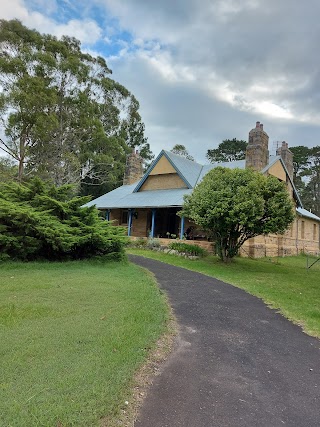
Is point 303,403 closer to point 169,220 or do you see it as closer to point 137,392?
point 137,392

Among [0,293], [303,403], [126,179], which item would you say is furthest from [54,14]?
[126,179]

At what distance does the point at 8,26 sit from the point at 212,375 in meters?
24.8

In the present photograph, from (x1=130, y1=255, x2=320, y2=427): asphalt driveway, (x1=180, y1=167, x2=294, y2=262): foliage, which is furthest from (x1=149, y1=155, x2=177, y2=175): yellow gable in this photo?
(x1=130, y1=255, x2=320, y2=427): asphalt driveway

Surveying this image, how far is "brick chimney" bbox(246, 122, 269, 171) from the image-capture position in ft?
61.2

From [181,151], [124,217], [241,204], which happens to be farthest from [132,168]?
[241,204]

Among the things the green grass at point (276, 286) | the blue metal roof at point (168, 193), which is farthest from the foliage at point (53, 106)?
the green grass at point (276, 286)

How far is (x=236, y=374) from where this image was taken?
3918 millimetres

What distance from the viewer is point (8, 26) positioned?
2119 cm

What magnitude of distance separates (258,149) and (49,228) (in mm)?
13204

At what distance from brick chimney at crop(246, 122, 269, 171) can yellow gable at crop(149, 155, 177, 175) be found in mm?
5667

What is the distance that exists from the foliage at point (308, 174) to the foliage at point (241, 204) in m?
37.3

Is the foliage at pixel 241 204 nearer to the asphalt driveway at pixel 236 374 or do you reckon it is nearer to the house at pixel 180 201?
the house at pixel 180 201

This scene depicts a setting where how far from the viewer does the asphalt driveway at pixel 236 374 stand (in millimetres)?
3018

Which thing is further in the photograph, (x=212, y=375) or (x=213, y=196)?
(x=213, y=196)
